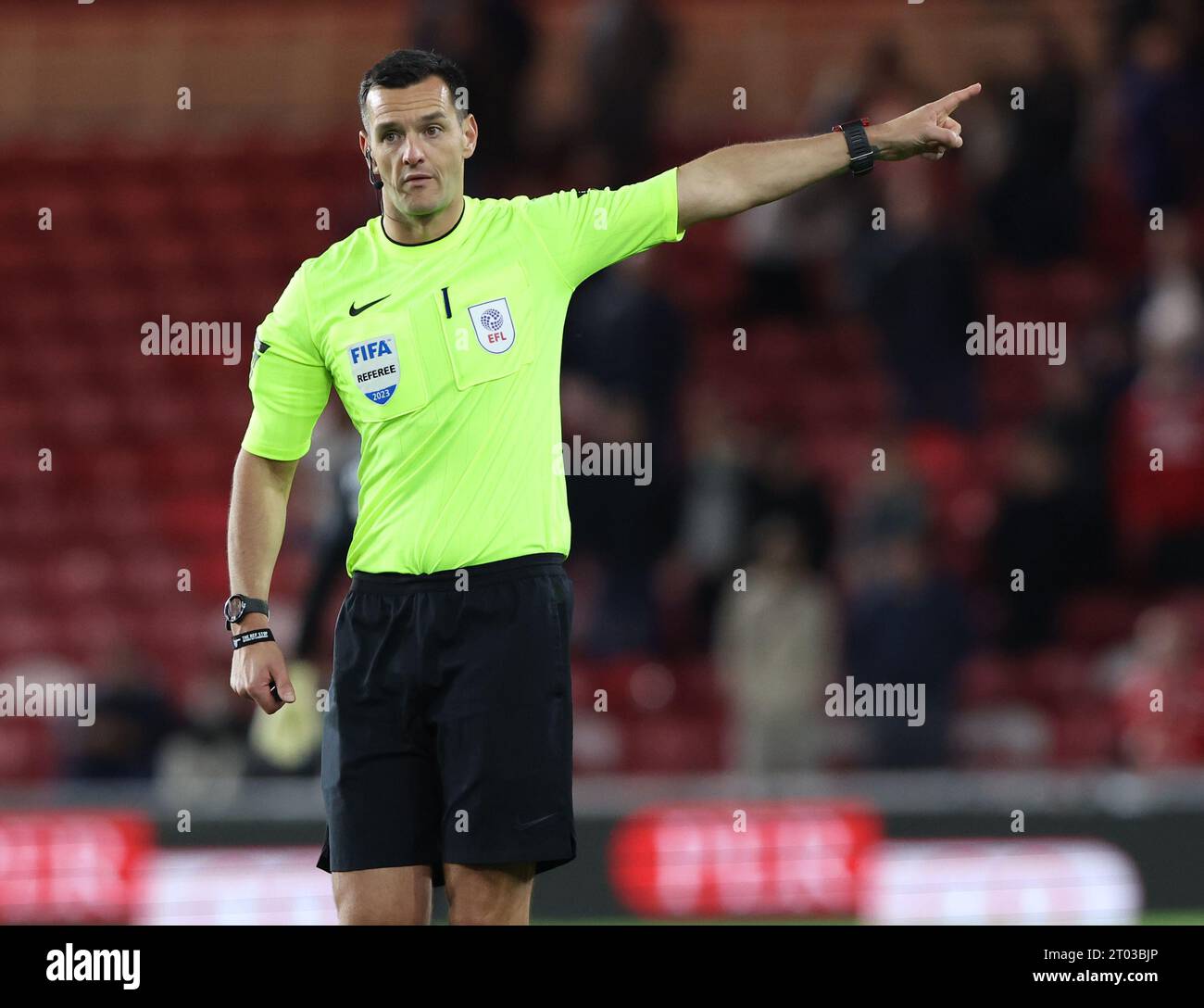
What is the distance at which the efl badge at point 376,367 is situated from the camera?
4.02m

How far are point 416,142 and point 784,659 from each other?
5.24 metres

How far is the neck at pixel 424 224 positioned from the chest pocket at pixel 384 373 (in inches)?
8.8

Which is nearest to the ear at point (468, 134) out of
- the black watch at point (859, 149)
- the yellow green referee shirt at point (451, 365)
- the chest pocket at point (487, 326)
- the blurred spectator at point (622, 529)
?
the yellow green referee shirt at point (451, 365)

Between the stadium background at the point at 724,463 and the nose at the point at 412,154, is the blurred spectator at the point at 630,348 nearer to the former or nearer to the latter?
the stadium background at the point at 724,463

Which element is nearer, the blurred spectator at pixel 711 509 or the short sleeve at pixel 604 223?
the short sleeve at pixel 604 223

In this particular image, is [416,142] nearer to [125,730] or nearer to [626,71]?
[125,730]

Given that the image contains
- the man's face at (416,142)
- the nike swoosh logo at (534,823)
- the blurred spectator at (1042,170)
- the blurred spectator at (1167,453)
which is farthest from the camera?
the blurred spectator at (1042,170)

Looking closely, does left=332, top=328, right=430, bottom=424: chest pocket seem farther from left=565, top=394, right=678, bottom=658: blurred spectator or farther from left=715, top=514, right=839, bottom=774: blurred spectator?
left=715, top=514, right=839, bottom=774: blurred spectator

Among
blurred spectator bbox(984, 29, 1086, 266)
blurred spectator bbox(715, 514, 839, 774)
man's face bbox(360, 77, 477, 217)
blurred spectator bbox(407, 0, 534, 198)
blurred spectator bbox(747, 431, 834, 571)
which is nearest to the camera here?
man's face bbox(360, 77, 477, 217)

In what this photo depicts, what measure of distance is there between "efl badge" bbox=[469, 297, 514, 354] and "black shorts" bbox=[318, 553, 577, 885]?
0.44 metres

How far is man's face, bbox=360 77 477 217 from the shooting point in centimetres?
399

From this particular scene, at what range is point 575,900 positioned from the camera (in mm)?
8031

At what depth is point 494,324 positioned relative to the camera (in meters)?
4.04

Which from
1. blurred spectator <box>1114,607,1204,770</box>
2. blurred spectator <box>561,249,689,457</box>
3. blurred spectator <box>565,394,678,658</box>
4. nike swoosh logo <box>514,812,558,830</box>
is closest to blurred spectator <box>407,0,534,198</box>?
blurred spectator <box>561,249,689,457</box>
